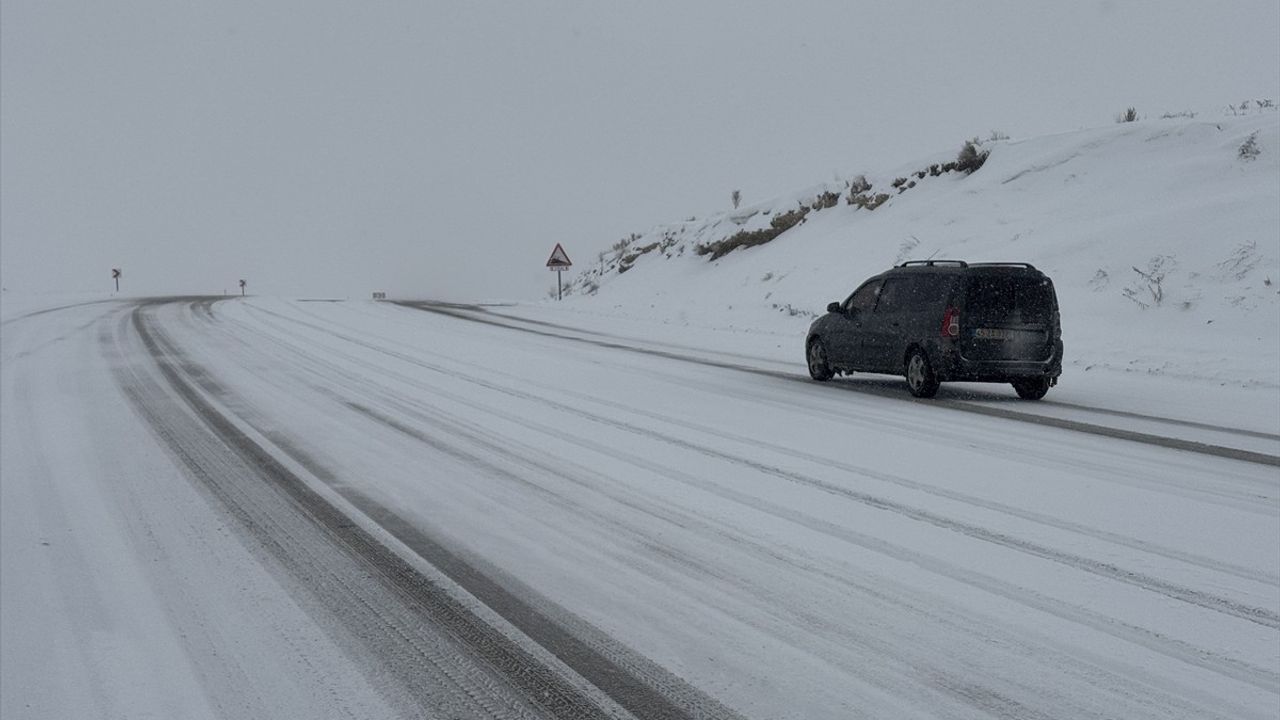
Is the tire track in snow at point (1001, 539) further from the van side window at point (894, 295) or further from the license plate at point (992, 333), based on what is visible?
the van side window at point (894, 295)

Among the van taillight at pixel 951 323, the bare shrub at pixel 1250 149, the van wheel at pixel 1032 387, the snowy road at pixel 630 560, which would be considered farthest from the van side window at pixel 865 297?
the bare shrub at pixel 1250 149

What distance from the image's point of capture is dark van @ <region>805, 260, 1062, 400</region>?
1192 cm

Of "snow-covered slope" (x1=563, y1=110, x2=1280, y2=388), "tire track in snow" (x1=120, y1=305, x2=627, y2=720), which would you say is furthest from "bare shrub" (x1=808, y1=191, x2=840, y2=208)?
"tire track in snow" (x1=120, y1=305, x2=627, y2=720)

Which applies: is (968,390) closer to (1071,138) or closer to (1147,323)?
(1147,323)

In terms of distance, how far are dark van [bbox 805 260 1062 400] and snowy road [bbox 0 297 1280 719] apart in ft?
4.36

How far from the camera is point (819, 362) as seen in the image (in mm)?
14164

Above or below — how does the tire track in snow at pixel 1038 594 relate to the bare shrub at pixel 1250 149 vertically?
below

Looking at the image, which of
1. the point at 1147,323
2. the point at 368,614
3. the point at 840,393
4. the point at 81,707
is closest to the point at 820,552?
the point at 368,614

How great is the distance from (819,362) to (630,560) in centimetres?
948

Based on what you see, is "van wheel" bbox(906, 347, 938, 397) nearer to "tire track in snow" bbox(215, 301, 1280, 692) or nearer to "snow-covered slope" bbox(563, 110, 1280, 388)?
"snow-covered slope" bbox(563, 110, 1280, 388)

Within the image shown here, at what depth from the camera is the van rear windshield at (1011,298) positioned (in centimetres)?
1210

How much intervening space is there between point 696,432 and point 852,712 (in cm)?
561

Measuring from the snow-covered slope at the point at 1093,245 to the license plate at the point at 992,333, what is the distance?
144 inches

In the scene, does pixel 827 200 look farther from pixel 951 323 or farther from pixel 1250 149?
pixel 951 323
